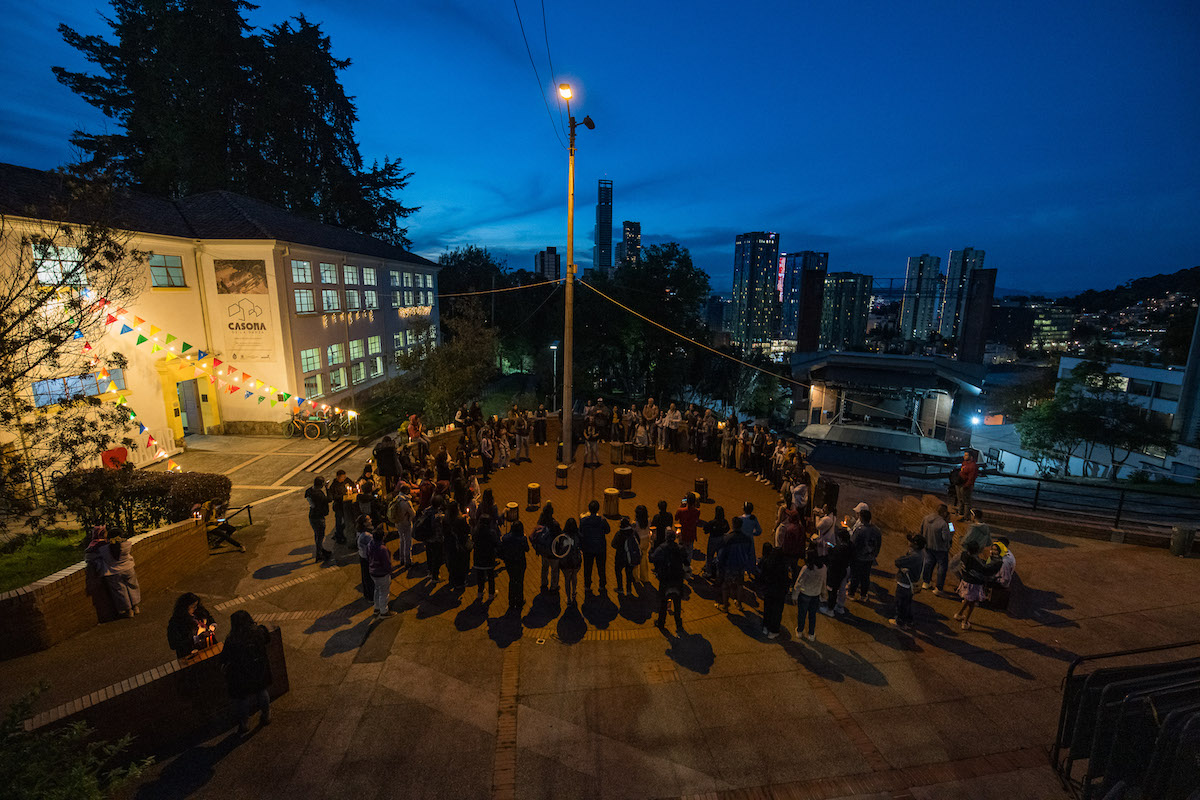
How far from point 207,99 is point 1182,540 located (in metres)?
47.9

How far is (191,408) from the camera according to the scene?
20.1m

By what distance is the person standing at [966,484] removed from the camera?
11.5m

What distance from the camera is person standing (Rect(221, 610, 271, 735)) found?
5703 millimetres

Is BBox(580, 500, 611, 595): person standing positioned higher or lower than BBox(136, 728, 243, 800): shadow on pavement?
higher

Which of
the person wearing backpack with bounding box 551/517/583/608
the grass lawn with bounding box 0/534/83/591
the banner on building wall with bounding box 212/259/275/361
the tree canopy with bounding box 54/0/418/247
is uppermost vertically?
the tree canopy with bounding box 54/0/418/247

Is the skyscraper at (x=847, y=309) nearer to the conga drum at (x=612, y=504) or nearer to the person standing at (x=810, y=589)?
the conga drum at (x=612, y=504)

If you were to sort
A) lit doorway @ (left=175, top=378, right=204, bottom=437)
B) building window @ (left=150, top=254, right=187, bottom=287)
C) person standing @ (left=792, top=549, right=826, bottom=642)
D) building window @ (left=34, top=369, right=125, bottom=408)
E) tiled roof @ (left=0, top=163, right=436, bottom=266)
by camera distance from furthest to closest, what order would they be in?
lit doorway @ (left=175, top=378, right=204, bottom=437), building window @ (left=150, top=254, right=187, bottom=287), tiled roof @ (left=0, top=163, right=436, bottom=266), building window @ (left=34, top=369, right=125, bottom=408), person standing @ (left=792, top=549, right=826, bottom=642)

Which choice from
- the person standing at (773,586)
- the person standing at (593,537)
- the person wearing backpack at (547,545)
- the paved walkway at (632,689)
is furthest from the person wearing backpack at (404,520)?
the person standing at (773,586)

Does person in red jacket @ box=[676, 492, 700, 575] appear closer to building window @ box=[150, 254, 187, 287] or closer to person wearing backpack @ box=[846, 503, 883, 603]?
person wearing backpack @ box=[846, 503, 883, 603]

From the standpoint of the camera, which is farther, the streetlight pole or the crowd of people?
the streetlight pole

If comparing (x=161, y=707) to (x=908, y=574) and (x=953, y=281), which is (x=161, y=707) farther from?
(x=953, y=281)

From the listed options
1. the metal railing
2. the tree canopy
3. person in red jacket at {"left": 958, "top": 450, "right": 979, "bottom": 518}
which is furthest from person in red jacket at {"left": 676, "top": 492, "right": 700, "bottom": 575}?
the tree canopy

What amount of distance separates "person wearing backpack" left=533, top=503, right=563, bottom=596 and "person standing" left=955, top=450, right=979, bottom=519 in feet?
31.6

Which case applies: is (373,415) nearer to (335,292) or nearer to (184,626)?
(335,292)
